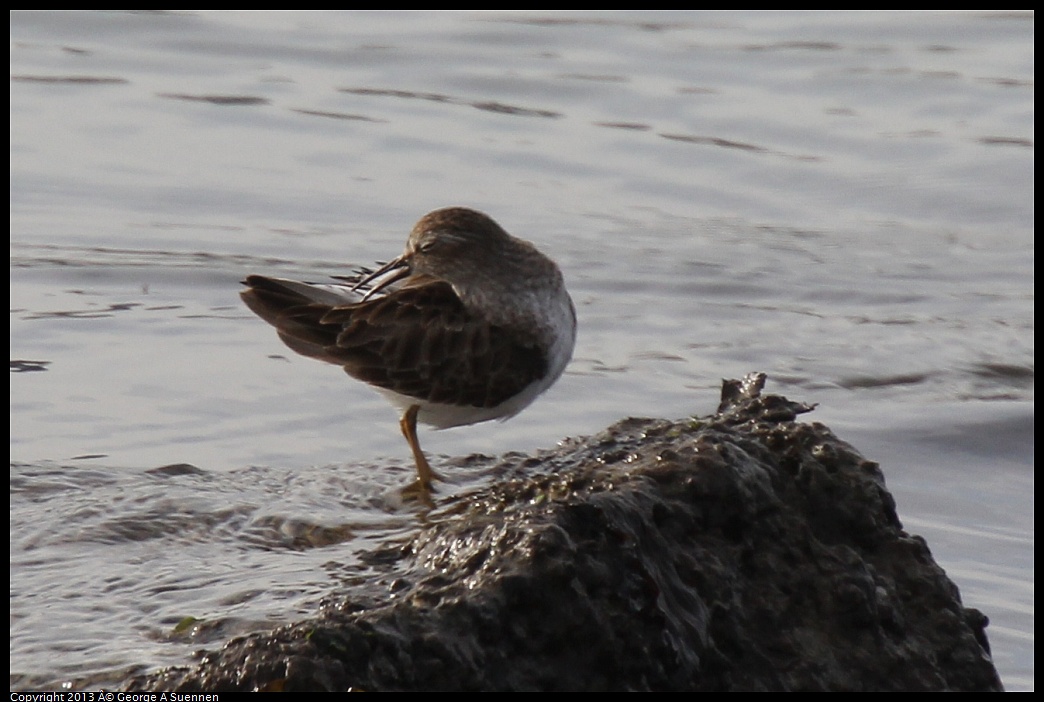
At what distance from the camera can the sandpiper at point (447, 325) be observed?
18.1ft

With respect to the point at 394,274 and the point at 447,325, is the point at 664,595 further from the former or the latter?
the point at 394,274

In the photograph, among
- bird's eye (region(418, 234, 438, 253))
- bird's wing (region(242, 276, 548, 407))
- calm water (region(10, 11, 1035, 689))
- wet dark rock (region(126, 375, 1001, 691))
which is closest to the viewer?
wet dark rock (region(126, 375, 1001, 691))

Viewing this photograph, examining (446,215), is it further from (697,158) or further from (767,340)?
(697,158)

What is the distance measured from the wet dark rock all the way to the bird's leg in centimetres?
117

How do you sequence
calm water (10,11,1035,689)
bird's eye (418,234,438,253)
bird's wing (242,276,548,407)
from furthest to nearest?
bird's eye (418,234,438,253) < bird's wing (242,276,548,407) < calm water (10,11,1035,689)

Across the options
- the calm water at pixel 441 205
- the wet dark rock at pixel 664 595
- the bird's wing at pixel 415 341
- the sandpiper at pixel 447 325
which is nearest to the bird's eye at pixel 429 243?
the sandpiper at pixel 447 325

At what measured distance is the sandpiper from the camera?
217 inches

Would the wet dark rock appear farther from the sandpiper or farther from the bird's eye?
the bird's eye

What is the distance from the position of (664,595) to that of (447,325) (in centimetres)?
220

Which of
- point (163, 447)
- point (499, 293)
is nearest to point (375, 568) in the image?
point (499, 293)

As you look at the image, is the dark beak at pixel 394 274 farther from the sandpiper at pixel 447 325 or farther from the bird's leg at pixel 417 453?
the bird's leg at pixel 417 453

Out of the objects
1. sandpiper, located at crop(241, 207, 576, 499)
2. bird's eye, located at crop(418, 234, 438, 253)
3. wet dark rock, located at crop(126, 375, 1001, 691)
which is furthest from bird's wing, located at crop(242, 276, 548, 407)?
wet dark rock, located at crop(126, 375, 1001, 691)

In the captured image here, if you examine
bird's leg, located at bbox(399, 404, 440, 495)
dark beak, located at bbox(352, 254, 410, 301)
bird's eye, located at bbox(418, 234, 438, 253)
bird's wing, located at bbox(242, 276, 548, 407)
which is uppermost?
bird's eye, located at bbox(418, 234, 438, 253)

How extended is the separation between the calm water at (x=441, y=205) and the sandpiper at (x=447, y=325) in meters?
0.34
